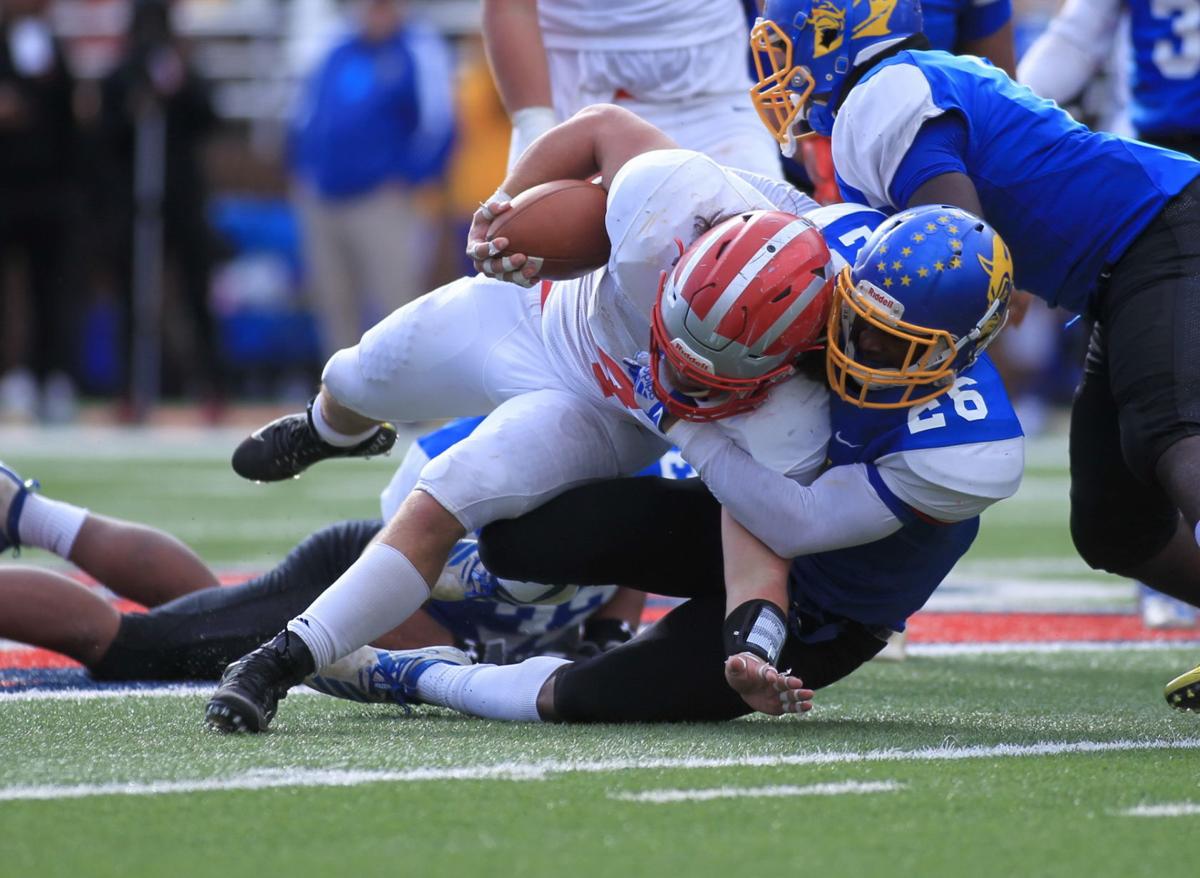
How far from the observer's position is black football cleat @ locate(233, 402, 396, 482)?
411cm

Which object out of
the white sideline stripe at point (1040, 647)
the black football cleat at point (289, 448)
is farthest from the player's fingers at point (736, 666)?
the white sideline stripe at point (1040, 647)

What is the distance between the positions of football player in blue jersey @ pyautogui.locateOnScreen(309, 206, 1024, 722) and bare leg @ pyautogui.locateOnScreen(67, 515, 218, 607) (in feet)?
2.49

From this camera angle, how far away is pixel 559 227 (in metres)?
3.34

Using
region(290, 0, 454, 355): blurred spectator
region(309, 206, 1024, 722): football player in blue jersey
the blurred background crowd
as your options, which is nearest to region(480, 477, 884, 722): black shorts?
region(309, 206, 1024, 722): football player in blue jersey

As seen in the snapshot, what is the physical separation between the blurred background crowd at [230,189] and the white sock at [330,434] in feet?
13.7

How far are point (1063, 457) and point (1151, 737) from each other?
6.92m

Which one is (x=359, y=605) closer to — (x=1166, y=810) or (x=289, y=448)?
(x=289, y=448)

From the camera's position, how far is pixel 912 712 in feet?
11.5

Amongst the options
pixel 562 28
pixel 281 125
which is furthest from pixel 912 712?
pixel 281 125

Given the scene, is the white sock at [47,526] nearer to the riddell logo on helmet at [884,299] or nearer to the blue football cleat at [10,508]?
the blue football cleat at [10,508]

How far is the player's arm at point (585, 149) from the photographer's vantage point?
3.44 meters

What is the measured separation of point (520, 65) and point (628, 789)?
7.68 feet

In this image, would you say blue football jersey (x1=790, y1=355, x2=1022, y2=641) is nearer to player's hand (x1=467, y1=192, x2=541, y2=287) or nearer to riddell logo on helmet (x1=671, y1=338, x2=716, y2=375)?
riddell logo on helmet (x1=671, y1=338, x2=716, y2=375)

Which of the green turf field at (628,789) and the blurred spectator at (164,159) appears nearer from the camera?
the green turf field at (628,789)
